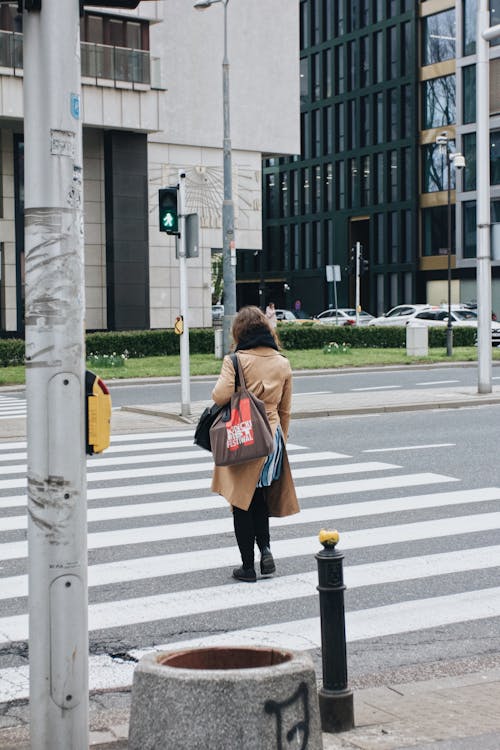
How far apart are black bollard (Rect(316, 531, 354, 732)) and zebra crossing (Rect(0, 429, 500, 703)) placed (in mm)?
919

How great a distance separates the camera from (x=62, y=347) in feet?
13.8

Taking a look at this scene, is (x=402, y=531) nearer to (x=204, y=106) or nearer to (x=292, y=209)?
(x=204, y=106)

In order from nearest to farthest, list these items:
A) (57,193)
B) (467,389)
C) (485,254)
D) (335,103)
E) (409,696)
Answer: (57,193), (409,696), (485,254), (467,389), (335,103)

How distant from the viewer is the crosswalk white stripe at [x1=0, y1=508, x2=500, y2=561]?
914cm

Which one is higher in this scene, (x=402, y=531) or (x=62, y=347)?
(x=62, y=347)

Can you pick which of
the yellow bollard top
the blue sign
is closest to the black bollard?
the yellow bollard top

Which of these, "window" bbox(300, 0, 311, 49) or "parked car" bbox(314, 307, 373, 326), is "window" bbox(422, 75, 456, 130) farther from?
"parked car" bbox(314, 307, 373, 326)

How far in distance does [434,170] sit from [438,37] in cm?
802

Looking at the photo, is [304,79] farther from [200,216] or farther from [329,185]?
[200,216]

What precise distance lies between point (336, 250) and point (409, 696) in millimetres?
77047

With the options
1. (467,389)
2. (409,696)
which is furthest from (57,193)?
(467,389)

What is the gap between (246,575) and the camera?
7957mm

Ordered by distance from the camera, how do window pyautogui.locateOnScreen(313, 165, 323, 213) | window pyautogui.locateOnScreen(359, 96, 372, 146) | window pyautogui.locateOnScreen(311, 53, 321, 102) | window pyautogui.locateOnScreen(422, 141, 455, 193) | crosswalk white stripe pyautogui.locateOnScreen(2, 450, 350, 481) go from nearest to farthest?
crosswalk white stripe pyautogui.locateOnScreen(2, 450, 350, 481) → window pyautogui.locateOnScreen(422, 141, 455, 193) → window pyautogui.locateOnScreen(359, 96, 372, 146) → window pyautogui.locateOnScreen(311, 53, 321, 102) → window pyautogui.locateOnScreen(313, 165, 323, 213)

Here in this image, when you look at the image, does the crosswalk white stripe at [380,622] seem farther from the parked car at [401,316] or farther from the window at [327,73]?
the window at [327,73]
